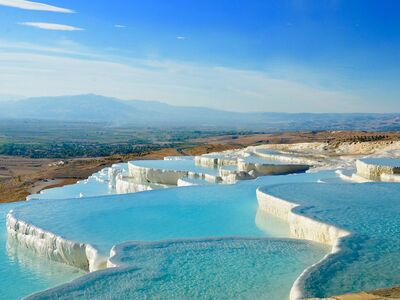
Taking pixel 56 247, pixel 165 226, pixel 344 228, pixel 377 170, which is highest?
pixel 377 170

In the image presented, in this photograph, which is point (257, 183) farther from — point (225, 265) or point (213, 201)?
point (225, 265)

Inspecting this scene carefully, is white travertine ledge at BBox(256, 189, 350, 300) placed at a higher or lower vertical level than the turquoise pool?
higher

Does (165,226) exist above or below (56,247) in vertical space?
above

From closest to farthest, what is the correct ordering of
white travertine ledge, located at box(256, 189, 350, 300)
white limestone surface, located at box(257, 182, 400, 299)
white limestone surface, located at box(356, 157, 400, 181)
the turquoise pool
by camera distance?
white limestone surface, located at box(257, 182, 400, 299) → the turquoise pool → white travertine ledge, located at box(256, 189, 350, 300) → white limestone surface, located at box(356, 157, 400, 181)

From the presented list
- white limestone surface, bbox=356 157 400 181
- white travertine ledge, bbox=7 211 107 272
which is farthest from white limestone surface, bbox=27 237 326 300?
white limestone surface, bbox=356 157 400 181

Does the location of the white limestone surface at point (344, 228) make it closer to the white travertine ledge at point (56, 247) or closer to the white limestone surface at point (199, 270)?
the white limestone surface at point (199, 270)

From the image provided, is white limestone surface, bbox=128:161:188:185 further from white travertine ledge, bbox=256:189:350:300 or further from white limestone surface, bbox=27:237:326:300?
white limestone surface, bbox=27:237:326:300

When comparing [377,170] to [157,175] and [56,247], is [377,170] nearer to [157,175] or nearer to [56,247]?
[157,175]

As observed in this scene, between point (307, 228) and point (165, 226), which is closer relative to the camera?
point (307, 228)

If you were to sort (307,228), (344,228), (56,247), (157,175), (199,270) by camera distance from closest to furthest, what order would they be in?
(199,270)
(344,228)
(307,228)
(56,247)
(157,175)

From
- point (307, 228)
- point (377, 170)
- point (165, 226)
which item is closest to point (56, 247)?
point (165, 226)

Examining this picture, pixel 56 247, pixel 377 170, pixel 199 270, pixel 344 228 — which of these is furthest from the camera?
pixel 377 170
